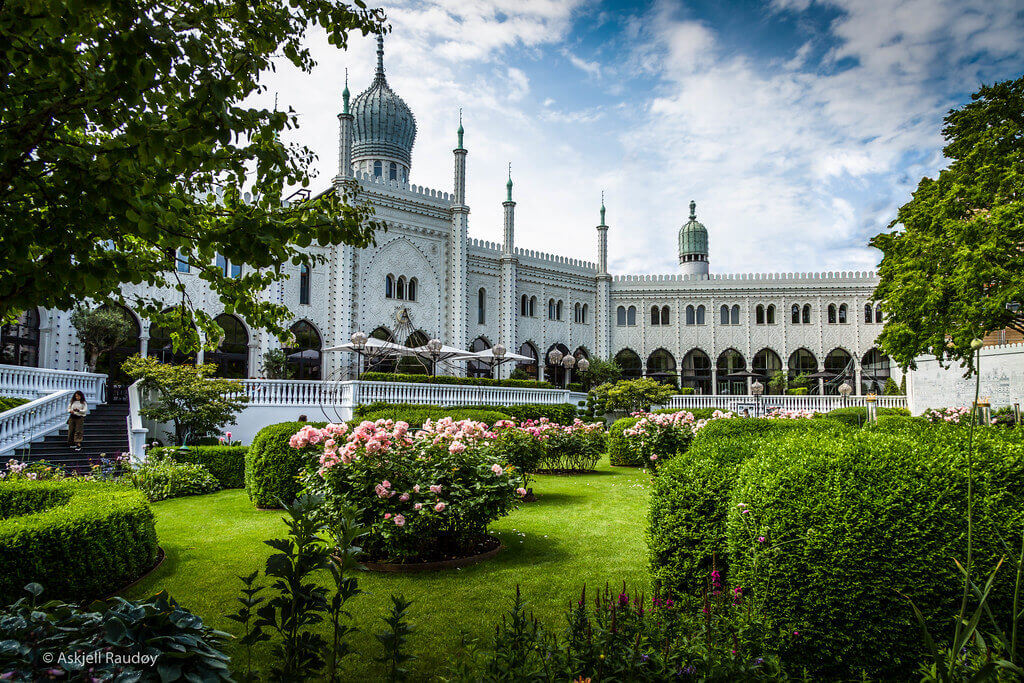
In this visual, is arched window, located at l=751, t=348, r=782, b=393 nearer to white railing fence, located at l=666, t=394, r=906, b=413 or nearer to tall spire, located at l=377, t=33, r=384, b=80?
white railing fence, located at l=666, t=394, r=906, b=413

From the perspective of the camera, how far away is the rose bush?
237 inches

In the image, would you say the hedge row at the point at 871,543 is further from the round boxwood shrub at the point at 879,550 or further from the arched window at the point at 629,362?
the arched window at the point at 629,362

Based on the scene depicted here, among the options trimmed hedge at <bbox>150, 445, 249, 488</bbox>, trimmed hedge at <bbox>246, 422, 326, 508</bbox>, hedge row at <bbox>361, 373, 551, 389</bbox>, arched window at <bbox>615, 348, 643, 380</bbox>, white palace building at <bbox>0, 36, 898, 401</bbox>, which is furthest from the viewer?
arched window at <bbox>615, 348, 643, 380</bbox>

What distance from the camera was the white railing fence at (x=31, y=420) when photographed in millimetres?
12705

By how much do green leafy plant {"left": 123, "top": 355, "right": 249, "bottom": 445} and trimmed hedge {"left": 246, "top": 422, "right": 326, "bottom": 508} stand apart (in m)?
6.49

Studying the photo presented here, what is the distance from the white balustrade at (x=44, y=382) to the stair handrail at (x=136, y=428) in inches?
62.8

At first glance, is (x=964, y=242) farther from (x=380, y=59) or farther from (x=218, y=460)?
(x=380, y=59)

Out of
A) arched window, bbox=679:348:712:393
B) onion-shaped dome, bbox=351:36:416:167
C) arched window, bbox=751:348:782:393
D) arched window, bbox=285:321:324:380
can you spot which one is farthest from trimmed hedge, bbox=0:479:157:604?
arched window, bbox=751:348:782:393

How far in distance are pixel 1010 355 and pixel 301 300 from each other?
94.1 feet

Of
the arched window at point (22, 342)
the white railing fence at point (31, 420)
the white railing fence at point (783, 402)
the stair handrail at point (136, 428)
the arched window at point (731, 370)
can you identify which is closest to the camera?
the white railing fence at point (31, 420)

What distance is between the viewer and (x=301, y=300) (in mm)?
26875

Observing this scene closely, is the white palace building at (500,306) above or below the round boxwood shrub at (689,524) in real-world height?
above

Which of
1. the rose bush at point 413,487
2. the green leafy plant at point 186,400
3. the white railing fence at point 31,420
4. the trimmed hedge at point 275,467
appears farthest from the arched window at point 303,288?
the rose bush at point 413,487

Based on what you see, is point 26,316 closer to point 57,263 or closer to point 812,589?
point 57,263
